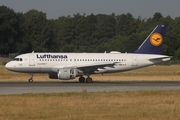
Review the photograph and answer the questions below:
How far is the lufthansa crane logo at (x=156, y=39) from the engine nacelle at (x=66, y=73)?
34.1 ft

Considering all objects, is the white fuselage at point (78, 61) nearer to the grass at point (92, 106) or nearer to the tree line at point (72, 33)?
the grass at point (92, 106)

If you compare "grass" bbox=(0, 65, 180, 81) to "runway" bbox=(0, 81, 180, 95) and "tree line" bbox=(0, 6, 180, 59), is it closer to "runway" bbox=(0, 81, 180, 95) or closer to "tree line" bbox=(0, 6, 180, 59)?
"runway" bbox=(0, 81, 180, 95)

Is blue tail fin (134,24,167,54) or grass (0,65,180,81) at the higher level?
blue tail fin (134,24,167,54)

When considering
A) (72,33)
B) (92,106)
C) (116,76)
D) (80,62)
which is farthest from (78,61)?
(72,33)

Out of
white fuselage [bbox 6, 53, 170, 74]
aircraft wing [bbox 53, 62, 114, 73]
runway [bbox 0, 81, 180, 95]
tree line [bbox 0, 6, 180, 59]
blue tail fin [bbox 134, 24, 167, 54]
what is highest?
tree line [bbox 0, 6, 180, 59]

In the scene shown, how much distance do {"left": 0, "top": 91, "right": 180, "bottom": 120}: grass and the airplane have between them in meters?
15.6

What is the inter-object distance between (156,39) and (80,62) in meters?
8.73

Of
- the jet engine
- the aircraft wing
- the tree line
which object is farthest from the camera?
the tree line

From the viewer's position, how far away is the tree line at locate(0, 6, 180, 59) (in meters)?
110

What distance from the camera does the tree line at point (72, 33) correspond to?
110 metres

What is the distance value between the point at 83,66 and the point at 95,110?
23.6 metres

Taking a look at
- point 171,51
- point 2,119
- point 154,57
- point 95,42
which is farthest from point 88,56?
point 95,42

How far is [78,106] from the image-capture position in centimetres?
2203

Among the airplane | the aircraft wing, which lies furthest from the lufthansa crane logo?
the aircraft wing
